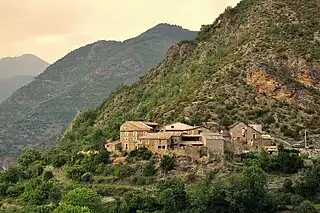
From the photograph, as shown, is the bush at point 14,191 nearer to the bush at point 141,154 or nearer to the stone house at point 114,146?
the stone house at point 114,146

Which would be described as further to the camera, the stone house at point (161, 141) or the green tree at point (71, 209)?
the stone house at point (161, 141)

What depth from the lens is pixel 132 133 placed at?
180 feet

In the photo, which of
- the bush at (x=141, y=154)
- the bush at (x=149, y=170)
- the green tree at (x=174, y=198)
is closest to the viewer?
the green tree at (x=174, y=198)

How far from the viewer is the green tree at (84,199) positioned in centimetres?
4712

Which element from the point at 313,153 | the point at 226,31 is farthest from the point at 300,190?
the point at 226,31

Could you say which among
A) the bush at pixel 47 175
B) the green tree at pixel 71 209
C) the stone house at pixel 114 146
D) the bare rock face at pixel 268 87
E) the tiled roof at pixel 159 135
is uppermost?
the bare rock face at pixel 268 87

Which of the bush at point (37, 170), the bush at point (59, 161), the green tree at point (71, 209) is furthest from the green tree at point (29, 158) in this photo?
the green tree at point (71, 209)

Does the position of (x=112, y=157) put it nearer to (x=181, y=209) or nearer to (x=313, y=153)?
(x=181, y=209)

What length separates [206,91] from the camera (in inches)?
2537

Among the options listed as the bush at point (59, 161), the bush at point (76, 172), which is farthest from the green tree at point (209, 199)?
the bush at point (59, 161)

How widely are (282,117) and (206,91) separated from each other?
31.9ft

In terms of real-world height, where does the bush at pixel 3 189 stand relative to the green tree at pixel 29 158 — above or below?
below

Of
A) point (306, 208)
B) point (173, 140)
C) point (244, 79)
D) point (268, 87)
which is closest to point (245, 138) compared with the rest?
point (173, 140)

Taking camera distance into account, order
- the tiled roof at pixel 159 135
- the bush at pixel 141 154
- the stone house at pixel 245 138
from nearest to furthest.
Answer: the tiled roof at pixel 159 135 → the bush at pixel 141 154 → the stone house at pixel 245 138
